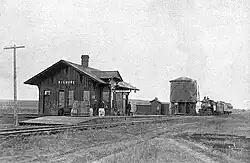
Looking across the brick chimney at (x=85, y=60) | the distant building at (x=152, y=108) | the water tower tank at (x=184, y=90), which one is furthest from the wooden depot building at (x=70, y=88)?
the distant building at (x=152, y=108)

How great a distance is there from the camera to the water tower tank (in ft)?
154

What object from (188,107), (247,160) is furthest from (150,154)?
(188,107)

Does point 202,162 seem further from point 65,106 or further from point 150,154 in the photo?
point 65,106

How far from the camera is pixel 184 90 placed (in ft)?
154

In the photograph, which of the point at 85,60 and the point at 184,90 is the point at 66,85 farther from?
the point at 184,90

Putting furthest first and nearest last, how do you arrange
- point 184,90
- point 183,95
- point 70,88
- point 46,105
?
point 184,90, point 183,95, point 46,105, point 70,88

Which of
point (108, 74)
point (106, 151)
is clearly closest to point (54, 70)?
point (108, 74)

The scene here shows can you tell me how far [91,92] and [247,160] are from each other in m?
19.4

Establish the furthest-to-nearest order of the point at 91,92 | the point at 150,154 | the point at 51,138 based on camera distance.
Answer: the point at 91,92 → the point at 51,138 → the point at 150,154

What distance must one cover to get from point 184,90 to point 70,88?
72.2 feet

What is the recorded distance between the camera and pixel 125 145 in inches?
464

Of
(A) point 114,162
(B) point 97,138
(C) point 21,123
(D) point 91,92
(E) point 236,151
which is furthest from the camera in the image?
(D) point 91,92

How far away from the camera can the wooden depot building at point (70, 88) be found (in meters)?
28.2

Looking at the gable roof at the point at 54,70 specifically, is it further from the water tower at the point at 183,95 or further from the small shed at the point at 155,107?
Answer: the small shed at the point at 155,107
